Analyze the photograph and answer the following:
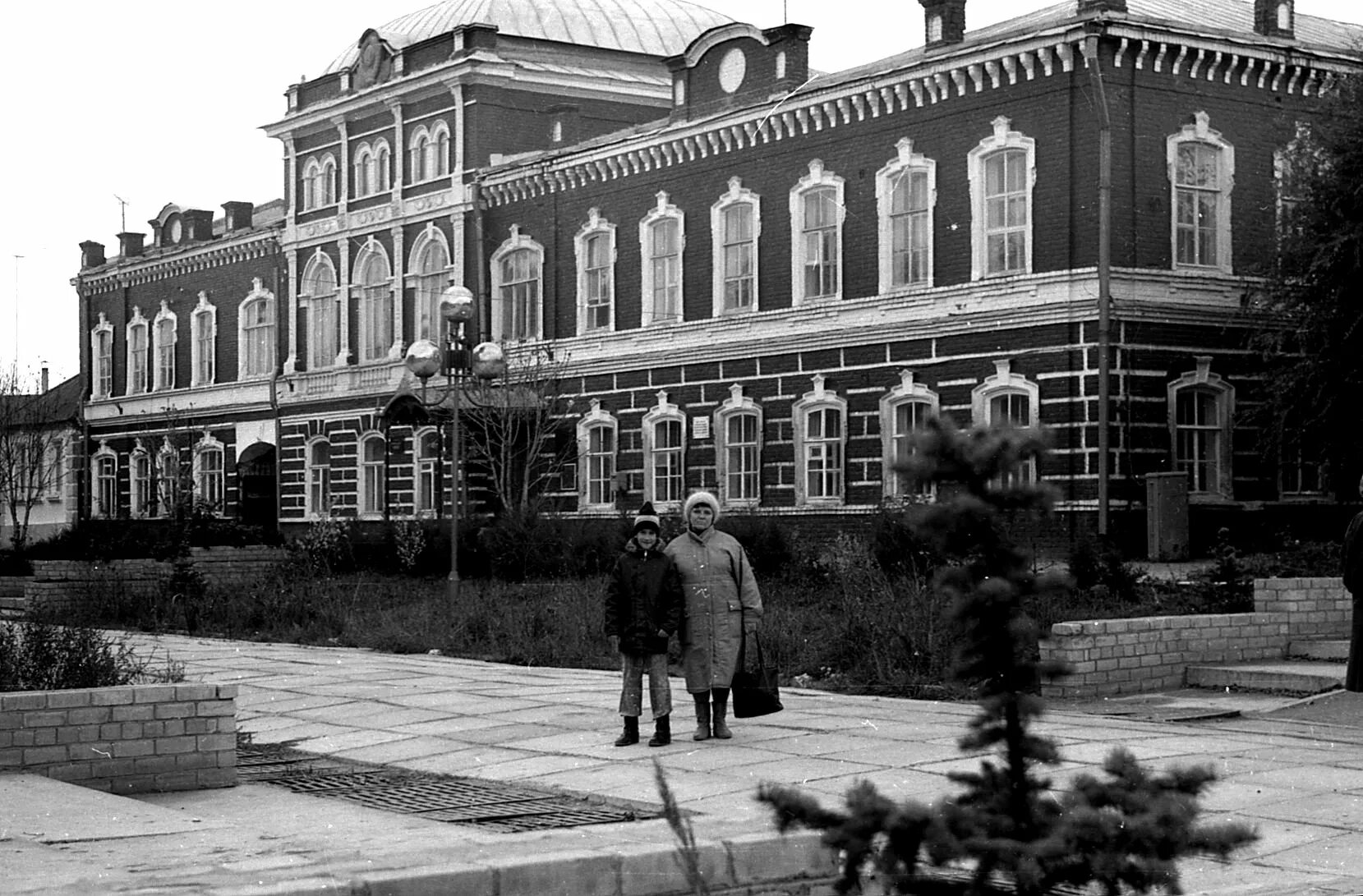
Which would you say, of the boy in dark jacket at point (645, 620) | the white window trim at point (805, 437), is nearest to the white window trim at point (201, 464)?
the white window trim at point (805, 437)

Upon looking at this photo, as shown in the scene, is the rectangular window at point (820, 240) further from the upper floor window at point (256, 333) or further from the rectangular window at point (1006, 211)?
the upper floor window at point (256, 333)

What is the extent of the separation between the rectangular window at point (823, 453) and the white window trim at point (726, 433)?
1.42 metres

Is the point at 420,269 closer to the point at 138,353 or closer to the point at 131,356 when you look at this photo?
the point at 138,353

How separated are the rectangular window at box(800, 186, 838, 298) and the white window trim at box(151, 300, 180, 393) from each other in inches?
1123

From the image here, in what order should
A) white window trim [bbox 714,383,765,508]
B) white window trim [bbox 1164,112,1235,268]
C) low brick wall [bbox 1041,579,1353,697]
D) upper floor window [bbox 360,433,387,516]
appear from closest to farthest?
low brick wall [bbox 1041,579,1353,697] → white window trim [bbox 1164,112,1235,268] → white window trim [bbox 714,383,765,508] → upper floor window [bbox 360,433,387,516]

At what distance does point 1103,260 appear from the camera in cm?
3117

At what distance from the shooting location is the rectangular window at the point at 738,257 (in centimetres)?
3903

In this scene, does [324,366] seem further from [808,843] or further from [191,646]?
[808,843]

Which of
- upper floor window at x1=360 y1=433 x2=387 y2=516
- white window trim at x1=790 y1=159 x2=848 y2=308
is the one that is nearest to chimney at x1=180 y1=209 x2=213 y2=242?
upper floor window at x1=360 y1=433 x2=387 y2=516

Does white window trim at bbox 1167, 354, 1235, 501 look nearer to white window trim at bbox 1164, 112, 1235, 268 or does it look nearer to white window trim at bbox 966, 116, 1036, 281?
white window trim at bbox 1164, 112, 1235, 268

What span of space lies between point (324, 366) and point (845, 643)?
119 ft

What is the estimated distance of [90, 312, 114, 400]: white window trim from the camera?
6372cm

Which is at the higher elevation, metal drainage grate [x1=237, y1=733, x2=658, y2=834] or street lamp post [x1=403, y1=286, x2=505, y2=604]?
street lamp post [x1=403, y1=286, x2=505, y2=604]

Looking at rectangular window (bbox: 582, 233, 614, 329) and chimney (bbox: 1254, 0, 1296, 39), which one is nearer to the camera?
chimney (bbox: 1254, 0, 1296, 39)
